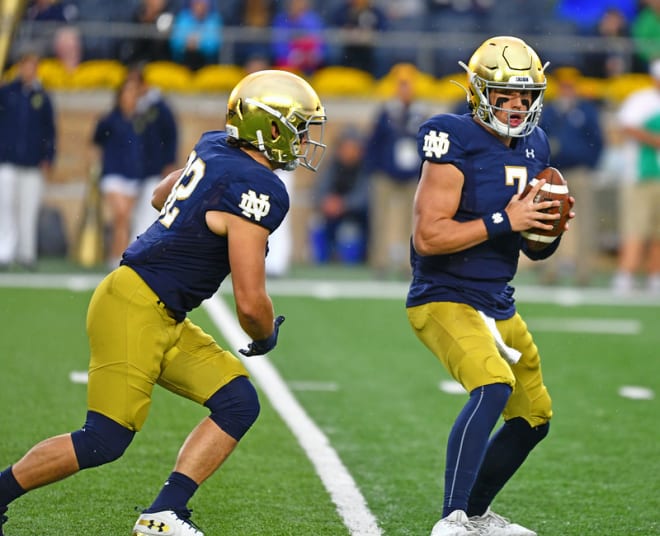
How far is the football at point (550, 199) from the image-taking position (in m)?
4.37

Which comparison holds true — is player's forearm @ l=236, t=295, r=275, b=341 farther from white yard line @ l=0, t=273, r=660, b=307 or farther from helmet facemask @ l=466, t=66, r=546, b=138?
white yard line @ l=0, t=273, r=660, b=307

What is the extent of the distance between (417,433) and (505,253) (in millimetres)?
1888

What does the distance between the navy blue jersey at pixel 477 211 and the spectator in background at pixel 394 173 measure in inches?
340

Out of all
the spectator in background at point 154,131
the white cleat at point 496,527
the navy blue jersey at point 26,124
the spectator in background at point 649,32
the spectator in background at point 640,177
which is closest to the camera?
the white cleat at point 496,527

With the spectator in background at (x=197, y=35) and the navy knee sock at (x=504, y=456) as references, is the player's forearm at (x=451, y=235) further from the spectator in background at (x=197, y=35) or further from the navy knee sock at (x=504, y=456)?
the spectator in background at (x=197, y=35)

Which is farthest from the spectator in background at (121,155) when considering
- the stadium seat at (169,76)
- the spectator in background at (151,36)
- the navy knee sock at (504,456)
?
the navy knee sock at (504,456)

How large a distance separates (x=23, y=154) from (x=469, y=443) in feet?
30.6

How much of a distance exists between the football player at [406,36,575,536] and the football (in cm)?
3

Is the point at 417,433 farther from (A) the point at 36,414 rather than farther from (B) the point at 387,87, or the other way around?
(B) the point at 387,87

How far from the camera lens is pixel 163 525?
13.3 ft

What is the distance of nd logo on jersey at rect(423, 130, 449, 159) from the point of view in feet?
14.3

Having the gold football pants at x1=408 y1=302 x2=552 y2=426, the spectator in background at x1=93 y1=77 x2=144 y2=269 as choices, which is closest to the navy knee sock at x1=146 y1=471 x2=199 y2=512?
the gold football pants at x1=408 y1=302 x2=552 y2=426

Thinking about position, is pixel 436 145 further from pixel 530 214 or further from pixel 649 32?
pixel 649 32

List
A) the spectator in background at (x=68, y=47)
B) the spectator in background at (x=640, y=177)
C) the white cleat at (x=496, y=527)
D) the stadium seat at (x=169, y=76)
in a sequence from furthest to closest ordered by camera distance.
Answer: the stadium seat at (x=169, y=76), the spectator in background at (x=68, y=47), the spectator in background at (x=640, y=177), the white cleat at (x=496, y=527)
